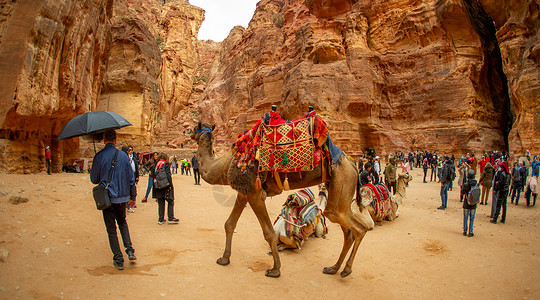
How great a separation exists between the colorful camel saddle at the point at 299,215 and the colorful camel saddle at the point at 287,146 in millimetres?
1752

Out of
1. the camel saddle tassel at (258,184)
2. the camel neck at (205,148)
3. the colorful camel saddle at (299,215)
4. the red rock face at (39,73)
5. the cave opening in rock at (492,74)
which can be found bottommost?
the colorful camel saddle at (299,215)

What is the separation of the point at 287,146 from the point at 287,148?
0.10 feet

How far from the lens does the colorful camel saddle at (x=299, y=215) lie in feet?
16.8

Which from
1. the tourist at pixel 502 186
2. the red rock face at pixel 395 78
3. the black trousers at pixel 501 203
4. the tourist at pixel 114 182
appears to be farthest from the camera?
the red rock face at pixel 395 78

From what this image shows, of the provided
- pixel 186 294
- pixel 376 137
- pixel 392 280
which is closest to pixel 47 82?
pixel 186 294

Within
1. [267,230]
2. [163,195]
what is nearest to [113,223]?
[267,230]

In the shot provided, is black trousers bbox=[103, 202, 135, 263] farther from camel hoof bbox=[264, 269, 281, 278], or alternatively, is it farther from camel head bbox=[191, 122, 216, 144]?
camel hoof bbox=[264, 269, 281, 278]

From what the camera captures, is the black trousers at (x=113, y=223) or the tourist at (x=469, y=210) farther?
the tourist at (x=469, y=210)

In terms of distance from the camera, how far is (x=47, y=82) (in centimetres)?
1039

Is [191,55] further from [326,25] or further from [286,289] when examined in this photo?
[286,289]

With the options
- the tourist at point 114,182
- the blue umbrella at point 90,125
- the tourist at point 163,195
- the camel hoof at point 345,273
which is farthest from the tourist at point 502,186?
the blue umbrella at point 90,125

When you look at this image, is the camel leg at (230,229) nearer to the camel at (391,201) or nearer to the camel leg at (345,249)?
the camel leg at (345,249)

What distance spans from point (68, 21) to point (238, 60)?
35.2 metres

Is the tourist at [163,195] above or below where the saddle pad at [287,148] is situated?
below
